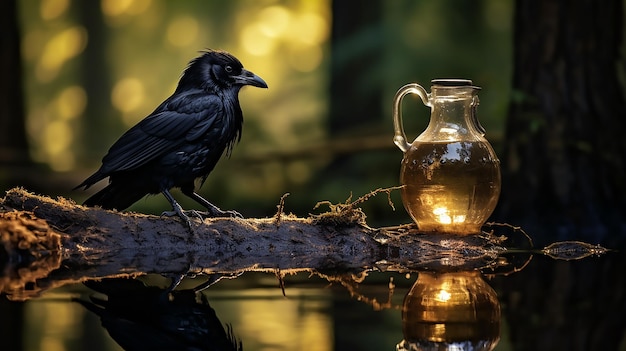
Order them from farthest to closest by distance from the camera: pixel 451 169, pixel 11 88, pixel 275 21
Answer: pixel 275 21, pixel 11 88, pixel 451 169

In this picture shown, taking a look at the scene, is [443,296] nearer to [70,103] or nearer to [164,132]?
[164,132]

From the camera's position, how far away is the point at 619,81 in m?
7.41

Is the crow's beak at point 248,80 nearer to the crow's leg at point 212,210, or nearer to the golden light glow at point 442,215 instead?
the crow's leg at point 212,210

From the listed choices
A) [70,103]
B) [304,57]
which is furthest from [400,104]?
[70,103]

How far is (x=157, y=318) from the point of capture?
3.01 metres

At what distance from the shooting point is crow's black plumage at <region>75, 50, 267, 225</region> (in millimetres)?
5023

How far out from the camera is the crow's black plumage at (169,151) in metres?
5.02

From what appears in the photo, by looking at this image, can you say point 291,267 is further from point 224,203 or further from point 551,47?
point 224,203

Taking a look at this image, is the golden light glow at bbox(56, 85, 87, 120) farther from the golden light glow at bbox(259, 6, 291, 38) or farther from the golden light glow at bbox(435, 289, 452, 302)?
the golden light glow at bbox(435, 289, 452, 302)

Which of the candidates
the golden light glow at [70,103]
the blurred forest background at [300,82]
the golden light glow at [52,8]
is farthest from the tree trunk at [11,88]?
the golden light glow at [70,103]

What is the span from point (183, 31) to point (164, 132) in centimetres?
1850

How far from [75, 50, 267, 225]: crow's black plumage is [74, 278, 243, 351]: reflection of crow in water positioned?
1216 mm

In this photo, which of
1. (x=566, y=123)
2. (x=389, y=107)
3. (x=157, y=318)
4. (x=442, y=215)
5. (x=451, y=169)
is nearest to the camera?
(x=157, y=318)

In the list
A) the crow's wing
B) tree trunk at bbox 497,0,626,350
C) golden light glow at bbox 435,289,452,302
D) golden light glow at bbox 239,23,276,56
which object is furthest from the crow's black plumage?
golden light glow at bbox 239,23,276,56
